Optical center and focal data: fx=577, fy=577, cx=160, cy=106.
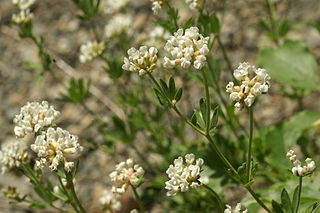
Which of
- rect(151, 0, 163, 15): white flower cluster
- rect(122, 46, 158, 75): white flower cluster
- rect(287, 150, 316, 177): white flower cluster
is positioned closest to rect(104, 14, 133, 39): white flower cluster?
rect(151, 0, 163, 15): white flower cluster

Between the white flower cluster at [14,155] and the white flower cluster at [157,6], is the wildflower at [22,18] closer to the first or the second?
the white flower cluster at [14,155]


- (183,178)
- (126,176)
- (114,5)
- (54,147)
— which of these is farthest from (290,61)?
(54,147)

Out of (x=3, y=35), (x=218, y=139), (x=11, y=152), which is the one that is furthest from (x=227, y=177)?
(x=3, y=35)

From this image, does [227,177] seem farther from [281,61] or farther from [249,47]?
[249,47]

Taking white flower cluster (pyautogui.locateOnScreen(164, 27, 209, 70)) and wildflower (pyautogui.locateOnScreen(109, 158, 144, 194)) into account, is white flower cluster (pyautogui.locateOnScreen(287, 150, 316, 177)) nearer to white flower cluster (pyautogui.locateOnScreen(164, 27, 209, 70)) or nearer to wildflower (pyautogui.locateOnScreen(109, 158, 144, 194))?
white flower cluster (pyautogui.locateOnScreen(164, 27, 209, 70))

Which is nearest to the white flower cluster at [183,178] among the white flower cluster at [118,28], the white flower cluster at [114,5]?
the white flower cluster at [118,28]
